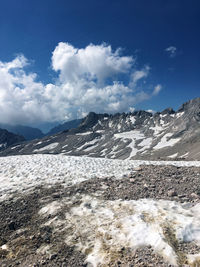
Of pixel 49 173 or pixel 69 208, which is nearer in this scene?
pixel 69 208

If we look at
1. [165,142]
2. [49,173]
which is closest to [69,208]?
[49,173]

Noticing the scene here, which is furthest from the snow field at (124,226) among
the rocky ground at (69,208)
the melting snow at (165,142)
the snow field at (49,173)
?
the melting snow at (165,142)

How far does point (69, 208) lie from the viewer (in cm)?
1030

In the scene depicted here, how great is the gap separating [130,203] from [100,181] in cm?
451

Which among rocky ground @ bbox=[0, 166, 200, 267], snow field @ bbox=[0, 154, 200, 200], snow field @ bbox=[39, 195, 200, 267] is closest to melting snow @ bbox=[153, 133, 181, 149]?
snow field @ bbox=[0, 154, 200, 200]

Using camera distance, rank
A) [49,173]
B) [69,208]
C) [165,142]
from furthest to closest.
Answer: [165,142] < [49,173] < [69,208]

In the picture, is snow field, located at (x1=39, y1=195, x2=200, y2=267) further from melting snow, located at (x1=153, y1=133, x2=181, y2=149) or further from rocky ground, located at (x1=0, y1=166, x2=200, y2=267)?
melting snow, located at (x1=153, y1=133, x2=181, y2=149)

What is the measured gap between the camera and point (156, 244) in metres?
6.64

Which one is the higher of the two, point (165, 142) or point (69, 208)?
point (69, 208)

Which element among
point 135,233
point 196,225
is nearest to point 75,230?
point 135,233

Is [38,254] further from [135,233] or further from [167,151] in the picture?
[167,151]

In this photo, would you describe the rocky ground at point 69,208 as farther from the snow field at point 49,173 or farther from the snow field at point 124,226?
the snow field at point 49,173

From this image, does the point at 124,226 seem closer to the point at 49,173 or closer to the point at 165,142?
the point at 49,173

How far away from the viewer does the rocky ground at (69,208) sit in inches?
253
